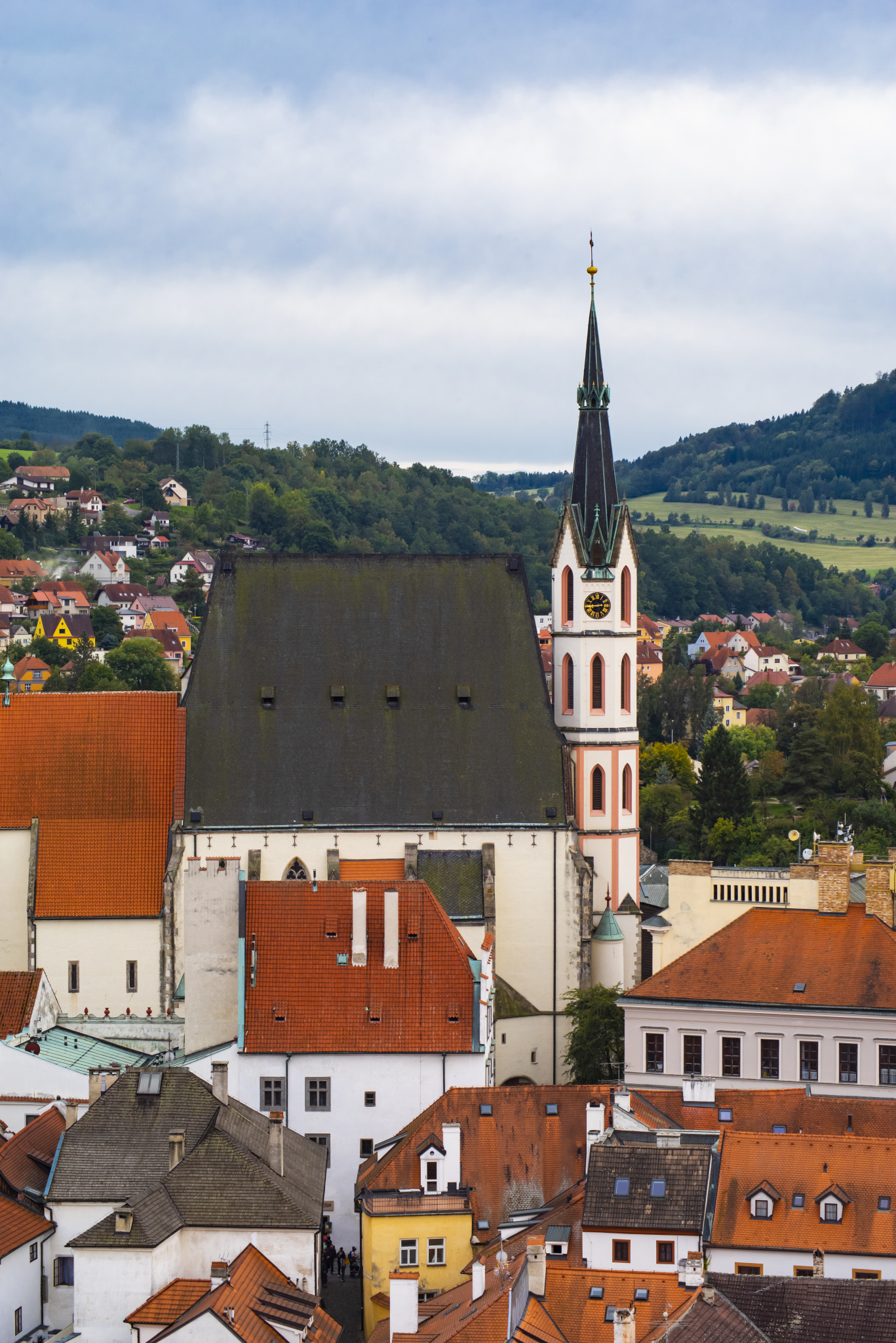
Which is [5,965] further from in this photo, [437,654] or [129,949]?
[437,654]

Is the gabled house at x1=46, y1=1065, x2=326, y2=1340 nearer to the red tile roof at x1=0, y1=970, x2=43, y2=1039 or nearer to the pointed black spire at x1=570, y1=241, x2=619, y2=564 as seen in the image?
the red tile roof at x1=0, y1=970, x2=43, y2=1039

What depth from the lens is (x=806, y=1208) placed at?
48750 millimetres

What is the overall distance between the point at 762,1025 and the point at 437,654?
18.8 m

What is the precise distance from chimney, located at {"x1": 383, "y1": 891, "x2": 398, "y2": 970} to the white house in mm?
14161

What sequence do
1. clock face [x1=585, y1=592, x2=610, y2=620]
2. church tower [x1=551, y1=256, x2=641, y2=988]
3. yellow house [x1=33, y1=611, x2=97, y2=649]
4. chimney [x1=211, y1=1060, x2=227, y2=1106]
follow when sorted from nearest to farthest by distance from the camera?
chimney [x1=211, y1=1060, x2=227, y2=1106] < church tower [x1=551, y1=256, x2=641, y2=988] < clock face [x1=585, y1=592, x2=610, y2=620] < yellow house [x1=33, y1=611, x2=97, y2=649]

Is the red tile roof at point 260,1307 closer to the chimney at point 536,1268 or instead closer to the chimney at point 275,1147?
the chimney at point 275,1147

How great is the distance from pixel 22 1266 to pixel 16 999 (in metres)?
14.3

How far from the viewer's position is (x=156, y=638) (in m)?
183

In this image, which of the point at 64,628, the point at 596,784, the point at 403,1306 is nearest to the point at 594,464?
the point at 596,784

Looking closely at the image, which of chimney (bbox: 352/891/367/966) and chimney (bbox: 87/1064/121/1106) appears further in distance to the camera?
chimney (bbox: 352/891/367/966)

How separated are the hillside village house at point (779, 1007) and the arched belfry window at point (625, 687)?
40.4ft

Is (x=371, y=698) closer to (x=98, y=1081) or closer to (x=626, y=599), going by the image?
(x=626, y=599)

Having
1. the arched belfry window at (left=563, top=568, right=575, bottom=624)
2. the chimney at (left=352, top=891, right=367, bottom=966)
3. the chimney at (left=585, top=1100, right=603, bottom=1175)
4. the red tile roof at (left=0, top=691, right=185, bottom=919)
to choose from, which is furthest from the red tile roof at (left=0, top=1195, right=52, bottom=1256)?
the arched belfry window at (left=563, top=568, right=575, bottom=624)

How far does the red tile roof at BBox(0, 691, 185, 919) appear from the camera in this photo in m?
69.7
